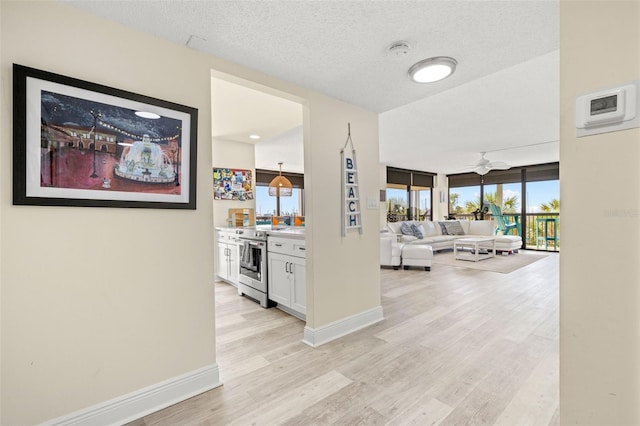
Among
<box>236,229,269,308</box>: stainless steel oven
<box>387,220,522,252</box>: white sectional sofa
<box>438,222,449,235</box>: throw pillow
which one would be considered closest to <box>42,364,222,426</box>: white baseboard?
<box>236,229,269,308</box>: stainless steel oven

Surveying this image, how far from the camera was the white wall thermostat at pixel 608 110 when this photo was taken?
0.73 meters

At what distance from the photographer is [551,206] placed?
25.2 ft

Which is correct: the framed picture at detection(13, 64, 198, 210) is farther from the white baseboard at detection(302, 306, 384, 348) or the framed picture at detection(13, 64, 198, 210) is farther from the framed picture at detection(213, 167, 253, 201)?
the framed picture at detection(213, 167, 253, 201)

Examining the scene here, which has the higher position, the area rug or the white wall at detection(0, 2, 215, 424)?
the white wall at detection(0, 2, 215, 424)

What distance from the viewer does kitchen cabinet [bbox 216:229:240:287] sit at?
13.1ft

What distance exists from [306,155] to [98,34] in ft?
4.89

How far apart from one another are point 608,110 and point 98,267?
216 centimetres

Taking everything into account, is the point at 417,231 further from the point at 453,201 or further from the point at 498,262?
the point at 453,201

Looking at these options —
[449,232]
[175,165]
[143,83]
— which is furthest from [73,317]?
[449,232]

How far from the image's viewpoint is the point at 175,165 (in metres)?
1.71

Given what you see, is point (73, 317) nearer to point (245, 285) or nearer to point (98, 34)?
point (98, 34)

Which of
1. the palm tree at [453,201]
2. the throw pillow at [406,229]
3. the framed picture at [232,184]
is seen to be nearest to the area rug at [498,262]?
the throw pillow at [406,229]

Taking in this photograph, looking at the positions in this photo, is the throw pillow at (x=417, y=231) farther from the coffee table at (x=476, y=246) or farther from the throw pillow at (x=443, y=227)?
the throw pillow at (x=443, y=227)

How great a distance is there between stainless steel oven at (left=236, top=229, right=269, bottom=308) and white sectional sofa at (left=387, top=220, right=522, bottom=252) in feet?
12.6
